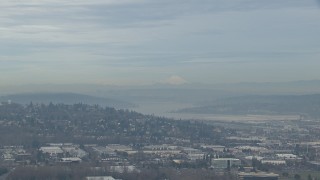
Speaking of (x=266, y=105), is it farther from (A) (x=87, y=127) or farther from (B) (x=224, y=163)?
(B) (x=224, y=163)

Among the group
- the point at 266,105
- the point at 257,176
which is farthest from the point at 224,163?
the point at 266,105

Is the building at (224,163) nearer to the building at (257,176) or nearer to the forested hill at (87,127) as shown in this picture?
the building at (257,176)

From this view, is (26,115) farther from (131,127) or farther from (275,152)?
(275,152)

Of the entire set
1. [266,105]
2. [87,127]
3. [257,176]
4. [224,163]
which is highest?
[266,105]

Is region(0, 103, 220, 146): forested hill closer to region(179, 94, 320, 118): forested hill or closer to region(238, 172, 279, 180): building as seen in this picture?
region(179, 94, 320, 118): forested hill

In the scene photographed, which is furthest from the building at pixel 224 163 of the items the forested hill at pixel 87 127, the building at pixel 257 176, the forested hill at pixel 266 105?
the forested hill at pixel 266 105

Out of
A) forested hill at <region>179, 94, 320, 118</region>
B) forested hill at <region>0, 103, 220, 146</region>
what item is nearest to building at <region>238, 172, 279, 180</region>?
forested hill at <region>0, 103, 220, 146</region>

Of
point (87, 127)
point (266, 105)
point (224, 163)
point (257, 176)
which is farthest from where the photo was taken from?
point (266, 105)

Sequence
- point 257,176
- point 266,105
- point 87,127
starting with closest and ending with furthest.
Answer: point 257,176 < point 87,127 < point 266,105
